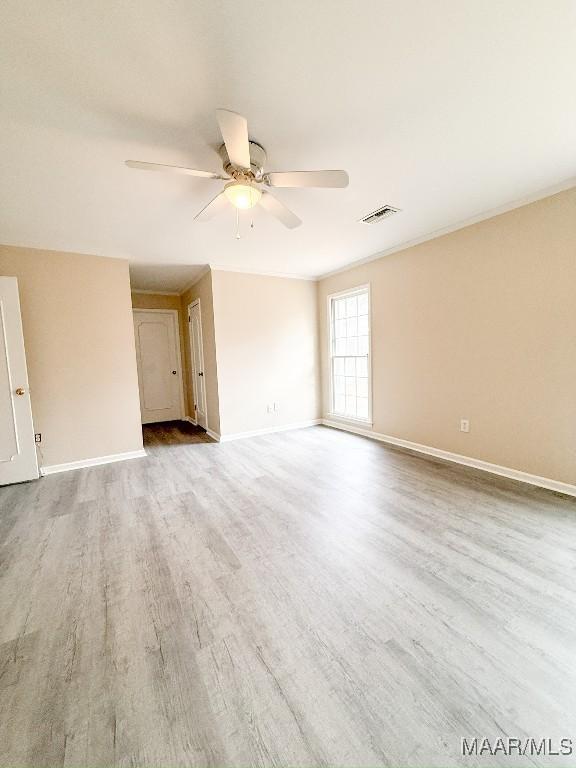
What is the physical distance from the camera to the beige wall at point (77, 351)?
331 cm

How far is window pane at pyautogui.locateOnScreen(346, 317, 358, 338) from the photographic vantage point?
183 inches

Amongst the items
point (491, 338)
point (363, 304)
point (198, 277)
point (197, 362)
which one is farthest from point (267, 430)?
point (491, 338)

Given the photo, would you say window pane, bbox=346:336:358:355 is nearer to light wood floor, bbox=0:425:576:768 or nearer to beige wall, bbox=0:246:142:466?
light wood floor, bbox=0:425:576:768

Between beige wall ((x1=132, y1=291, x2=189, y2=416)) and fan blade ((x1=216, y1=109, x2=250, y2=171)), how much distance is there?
4.47 meters

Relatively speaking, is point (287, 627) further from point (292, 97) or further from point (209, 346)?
point (209, 346)

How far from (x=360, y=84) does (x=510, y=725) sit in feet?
8.33

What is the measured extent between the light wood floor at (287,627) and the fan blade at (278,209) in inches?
85.1

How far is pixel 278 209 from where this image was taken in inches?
82.1

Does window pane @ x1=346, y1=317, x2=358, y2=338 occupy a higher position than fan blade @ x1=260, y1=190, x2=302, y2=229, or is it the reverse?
fan blade @ x1=260, y1=190, x2=302, y2=229

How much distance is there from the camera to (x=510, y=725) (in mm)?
969

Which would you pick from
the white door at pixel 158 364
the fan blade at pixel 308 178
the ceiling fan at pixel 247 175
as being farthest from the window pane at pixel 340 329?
the fan blade at pixel 308 178

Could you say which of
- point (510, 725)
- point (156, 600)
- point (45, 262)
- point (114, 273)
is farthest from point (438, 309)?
point (45, 262)

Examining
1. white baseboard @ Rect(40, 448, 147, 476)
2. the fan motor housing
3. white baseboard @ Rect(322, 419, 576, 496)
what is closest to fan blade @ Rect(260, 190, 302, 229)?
→ the fan motor housing

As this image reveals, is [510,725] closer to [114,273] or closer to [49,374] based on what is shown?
[49,374]
